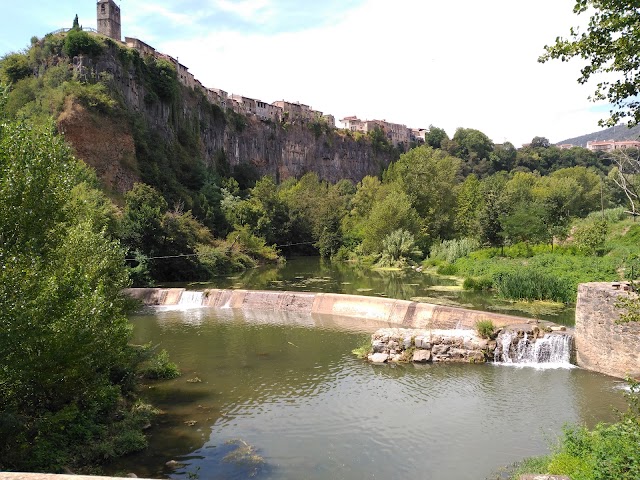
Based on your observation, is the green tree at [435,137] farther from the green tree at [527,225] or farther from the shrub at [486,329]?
the shrub at [486,329]

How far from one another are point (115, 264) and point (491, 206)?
108 ft

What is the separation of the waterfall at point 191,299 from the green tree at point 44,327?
15685mm

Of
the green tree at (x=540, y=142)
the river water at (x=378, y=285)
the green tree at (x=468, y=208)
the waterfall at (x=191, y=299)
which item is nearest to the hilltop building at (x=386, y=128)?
the green tree at (x=540, y=142)

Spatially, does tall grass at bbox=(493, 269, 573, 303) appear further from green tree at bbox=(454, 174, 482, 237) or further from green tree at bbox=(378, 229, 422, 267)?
green tree at bbox=(454, 174, 482, 237)

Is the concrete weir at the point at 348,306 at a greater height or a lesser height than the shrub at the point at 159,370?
greater

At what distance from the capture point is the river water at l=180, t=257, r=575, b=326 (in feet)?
73.2

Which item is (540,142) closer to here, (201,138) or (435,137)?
(435,137)

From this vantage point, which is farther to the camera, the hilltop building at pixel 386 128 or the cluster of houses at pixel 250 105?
the hilltop building at pixel 386 128

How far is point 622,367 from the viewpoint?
13.5 metres

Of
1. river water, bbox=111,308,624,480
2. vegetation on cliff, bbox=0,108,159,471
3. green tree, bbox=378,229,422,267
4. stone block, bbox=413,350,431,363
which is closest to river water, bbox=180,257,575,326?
green tree, bbox=378,229,422,267

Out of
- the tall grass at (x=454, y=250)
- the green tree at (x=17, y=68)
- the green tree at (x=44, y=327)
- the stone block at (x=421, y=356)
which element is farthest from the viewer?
the green tree at (x=17, y=68)

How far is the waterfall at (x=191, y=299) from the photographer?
87.1 feet

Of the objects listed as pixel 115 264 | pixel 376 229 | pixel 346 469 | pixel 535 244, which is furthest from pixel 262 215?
pixel 346 469

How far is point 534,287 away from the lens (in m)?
23.9
